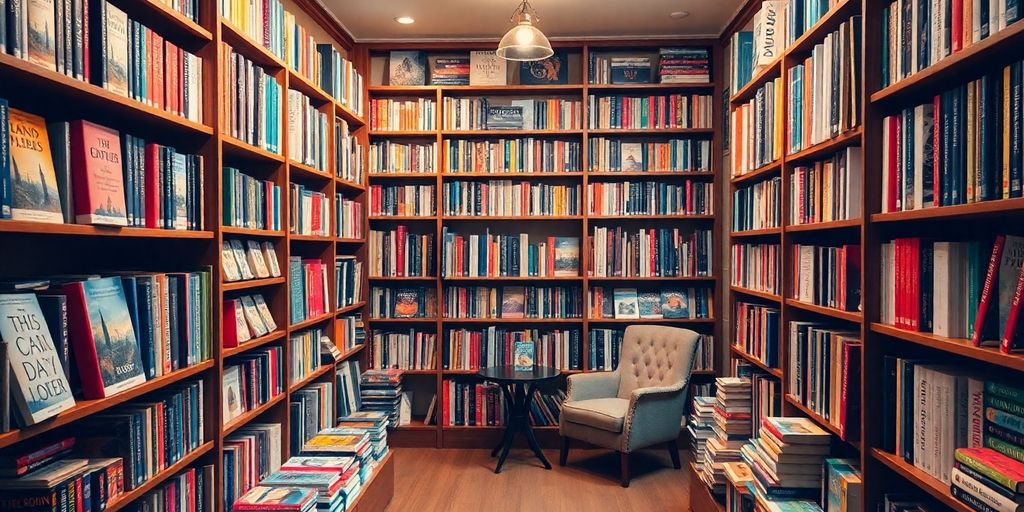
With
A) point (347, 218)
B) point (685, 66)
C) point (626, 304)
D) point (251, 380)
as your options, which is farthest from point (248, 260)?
point (685, 66)

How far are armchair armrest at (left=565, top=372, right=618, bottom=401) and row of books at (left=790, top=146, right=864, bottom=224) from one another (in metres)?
1.93

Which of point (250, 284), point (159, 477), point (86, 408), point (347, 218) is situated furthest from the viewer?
point (347, 218)

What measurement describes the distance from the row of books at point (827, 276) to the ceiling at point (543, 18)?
2.11 metres

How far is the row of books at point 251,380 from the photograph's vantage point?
2.48m

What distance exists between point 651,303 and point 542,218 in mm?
1021

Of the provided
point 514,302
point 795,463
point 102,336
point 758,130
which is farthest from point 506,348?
point 102,336

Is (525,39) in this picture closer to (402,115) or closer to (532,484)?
(402,115)

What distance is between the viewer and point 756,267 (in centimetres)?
328

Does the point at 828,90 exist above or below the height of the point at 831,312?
above

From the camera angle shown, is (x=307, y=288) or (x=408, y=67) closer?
(x=307, y=288)

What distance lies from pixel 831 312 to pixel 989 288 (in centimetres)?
81

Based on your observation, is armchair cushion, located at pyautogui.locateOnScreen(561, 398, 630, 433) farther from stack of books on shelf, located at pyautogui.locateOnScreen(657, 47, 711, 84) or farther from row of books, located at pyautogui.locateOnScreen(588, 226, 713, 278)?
stack of books on shelf, located at pyautogui.locateOnScreen(657, 47, 711, 84)

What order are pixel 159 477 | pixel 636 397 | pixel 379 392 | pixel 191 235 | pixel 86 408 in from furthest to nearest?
pixel 379 392 < pixel 636 397 < pixel 191 235 < pixel 159 477 < pixel 86 408

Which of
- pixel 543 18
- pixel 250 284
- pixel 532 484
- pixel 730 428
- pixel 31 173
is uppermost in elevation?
pixel 543 18
